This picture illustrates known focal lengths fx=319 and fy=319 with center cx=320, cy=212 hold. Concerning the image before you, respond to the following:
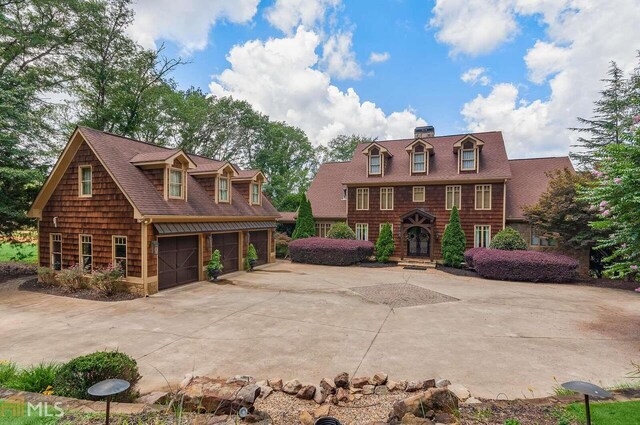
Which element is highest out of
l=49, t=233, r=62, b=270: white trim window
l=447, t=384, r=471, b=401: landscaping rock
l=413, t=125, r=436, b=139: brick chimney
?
l=413, t=125, r=436, b=139: brick chimney

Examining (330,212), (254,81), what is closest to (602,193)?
(330,212)

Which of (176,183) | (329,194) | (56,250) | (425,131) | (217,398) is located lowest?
(217,398)

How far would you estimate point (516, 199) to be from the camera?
69.3 feet

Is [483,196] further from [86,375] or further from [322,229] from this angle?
[86,375]

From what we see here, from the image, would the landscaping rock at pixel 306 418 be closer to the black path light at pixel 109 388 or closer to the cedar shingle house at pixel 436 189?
the black path light at pixel 109 388

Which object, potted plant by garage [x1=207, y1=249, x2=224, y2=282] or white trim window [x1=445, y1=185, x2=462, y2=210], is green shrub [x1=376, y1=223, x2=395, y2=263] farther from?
potted plant by garage [x1=207, y1=249, x2=224, y2=282]

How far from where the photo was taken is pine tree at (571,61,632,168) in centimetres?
2436

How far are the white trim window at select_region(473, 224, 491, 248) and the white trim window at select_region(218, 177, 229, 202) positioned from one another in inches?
622

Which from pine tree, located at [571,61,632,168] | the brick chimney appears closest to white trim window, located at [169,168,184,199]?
the brick chimney

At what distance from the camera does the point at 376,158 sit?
78.0ft

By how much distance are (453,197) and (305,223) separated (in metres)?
10.6

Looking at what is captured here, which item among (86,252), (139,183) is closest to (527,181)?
(139,183)

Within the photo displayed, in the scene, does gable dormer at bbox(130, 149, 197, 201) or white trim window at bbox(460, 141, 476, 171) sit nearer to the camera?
gable dormer at bbox(130, 149, 197, 201)

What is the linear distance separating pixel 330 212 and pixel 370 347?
61.0ft
